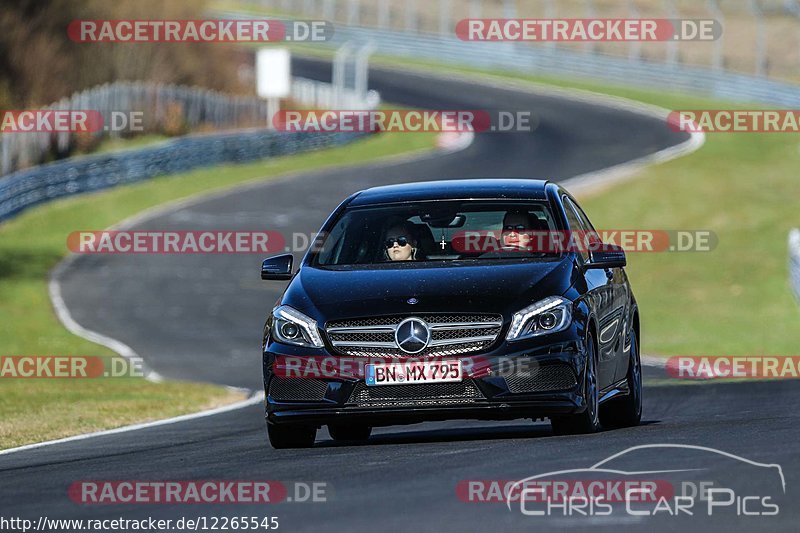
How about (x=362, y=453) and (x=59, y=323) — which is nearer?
(x=362, y=453)

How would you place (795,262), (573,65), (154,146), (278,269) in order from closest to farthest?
(278,269), (795,262), (154,146), (573,65)

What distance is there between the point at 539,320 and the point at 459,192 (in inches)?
64.2

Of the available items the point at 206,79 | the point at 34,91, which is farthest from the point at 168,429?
the point at 206,79

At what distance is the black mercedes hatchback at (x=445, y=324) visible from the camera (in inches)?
384

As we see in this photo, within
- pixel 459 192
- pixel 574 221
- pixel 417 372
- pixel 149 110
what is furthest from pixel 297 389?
pixel 149 110

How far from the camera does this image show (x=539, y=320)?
983cm

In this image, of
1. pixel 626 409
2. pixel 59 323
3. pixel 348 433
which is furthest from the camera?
pixel 59 323

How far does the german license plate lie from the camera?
383 inches

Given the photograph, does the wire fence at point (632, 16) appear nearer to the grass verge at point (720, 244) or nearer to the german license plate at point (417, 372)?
the grass verge at point (720, 244)

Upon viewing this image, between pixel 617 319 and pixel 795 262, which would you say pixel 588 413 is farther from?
pixel 795 262

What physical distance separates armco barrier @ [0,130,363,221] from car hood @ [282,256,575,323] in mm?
24545

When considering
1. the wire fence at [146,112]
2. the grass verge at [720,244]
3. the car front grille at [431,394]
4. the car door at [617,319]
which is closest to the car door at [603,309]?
the car door at [617,319]

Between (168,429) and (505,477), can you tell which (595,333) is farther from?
(168,429)

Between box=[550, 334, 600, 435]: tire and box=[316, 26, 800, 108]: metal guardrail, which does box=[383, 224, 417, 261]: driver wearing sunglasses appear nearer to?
box=[550, 334, 600, 435]: tire
